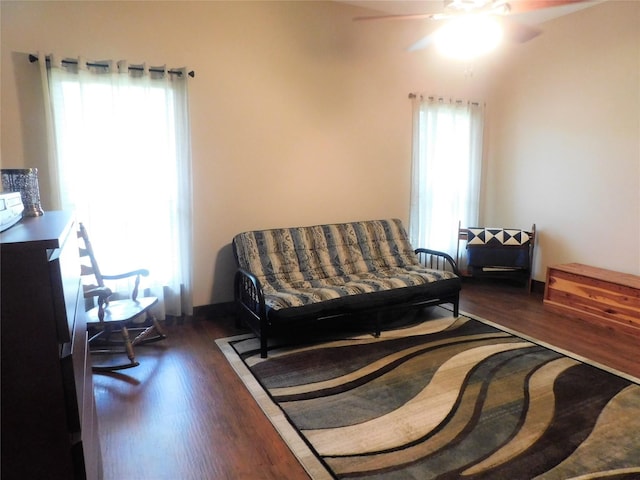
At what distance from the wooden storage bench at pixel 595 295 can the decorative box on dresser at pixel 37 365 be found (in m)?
3.93

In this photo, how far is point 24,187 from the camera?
5.29 feet

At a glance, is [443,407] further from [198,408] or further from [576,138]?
[576,138]

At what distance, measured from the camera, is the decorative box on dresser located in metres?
0.99

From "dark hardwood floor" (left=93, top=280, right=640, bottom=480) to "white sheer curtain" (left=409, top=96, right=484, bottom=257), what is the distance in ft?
4.55

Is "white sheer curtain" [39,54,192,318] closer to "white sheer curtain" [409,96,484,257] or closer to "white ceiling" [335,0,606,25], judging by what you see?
"white ceiling" [335,0,606,25]

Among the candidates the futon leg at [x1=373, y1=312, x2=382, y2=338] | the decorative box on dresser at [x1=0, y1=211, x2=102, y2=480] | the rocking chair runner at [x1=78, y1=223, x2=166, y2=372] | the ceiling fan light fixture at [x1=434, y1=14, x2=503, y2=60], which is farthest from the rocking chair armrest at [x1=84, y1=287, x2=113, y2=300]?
the ceiling fan light fixture at [x1=434, y1=14, x2=503, y2=60]

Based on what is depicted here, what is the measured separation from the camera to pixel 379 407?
7.55 feet

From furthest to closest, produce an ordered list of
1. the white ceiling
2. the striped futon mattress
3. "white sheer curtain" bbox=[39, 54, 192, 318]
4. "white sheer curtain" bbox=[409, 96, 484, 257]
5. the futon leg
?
"white sheer curtain" bbox=[409, 96, 484, 257], the white ceiling, the futon leg, the striped futon mattress, "white sheer curtain" bbox=[39, 54, 192, 318]

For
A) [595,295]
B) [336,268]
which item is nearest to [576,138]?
[595,295]

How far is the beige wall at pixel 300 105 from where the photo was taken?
9.80 ft

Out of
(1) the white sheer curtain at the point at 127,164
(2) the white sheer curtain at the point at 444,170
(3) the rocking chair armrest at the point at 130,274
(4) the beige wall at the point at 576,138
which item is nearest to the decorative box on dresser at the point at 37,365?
(3) the rocking chair armrest at the point at 130,274

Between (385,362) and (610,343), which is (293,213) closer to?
(385,362)

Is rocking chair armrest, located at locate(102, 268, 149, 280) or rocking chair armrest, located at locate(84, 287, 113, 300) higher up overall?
rocking chair armrest, located at locate(102, 268, 149, 280)

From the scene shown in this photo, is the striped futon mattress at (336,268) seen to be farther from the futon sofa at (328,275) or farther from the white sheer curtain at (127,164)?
the white sheer curtain at (127,164)
